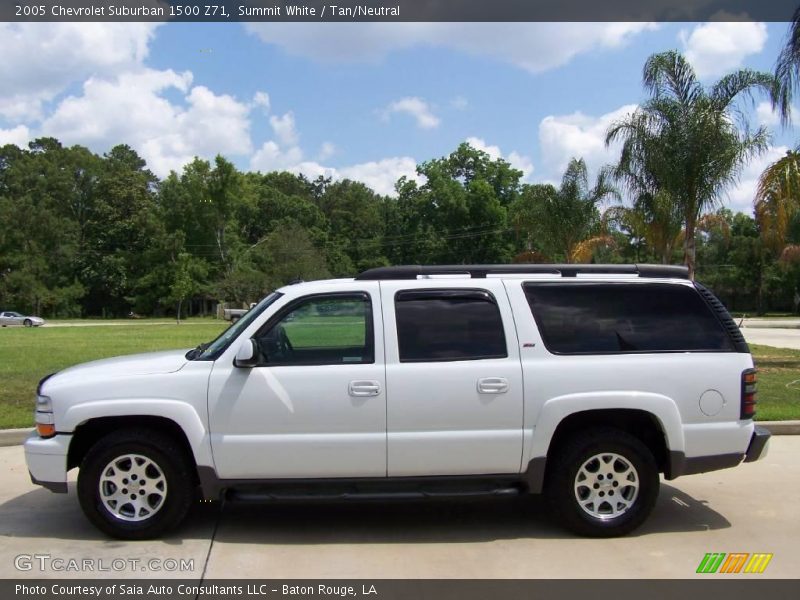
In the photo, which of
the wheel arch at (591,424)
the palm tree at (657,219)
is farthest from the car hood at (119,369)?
the palm tree at (657,219)

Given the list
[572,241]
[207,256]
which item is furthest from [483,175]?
[572,241]

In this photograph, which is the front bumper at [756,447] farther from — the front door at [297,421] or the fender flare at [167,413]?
the fender flare at [167,413]

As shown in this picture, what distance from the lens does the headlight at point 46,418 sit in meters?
5.18

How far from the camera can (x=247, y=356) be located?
501cm

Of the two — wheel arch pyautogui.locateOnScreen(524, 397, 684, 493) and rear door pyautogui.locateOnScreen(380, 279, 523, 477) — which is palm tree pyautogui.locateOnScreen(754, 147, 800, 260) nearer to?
wheel arch pyautogui.locateOnScreen(524, 397, 684, 493)

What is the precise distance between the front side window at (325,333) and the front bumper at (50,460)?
1531mm

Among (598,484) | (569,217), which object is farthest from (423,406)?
(569,217)

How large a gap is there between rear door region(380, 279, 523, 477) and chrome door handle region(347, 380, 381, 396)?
0.09 m

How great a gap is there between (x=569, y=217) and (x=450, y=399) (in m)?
26.9

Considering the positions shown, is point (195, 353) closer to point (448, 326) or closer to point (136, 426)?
point (136, 426)

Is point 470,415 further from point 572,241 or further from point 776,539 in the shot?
point 572,241

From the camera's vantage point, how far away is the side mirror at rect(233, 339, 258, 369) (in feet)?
16.4

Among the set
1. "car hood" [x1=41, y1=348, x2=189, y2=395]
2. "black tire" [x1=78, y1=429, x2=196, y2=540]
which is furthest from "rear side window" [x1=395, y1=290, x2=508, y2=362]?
"black tire" [x1=78, y1=429, x2=196, y2=540]
